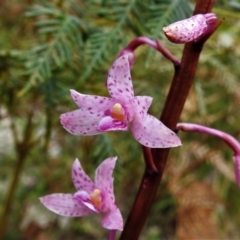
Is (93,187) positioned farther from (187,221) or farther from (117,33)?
(187,221)

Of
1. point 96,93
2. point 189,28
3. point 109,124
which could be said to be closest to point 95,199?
point 109,124

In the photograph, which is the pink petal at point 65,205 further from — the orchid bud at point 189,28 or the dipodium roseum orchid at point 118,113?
the orchid bud at point 189,28

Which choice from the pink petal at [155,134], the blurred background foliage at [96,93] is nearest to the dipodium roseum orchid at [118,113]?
the pink petal at [155,134]

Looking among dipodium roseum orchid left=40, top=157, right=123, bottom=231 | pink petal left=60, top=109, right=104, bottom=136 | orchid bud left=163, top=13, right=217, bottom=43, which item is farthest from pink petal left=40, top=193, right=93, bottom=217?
orchid bud left=163, top=13, right=217, bottom=43

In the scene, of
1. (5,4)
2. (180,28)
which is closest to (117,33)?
(180,28)

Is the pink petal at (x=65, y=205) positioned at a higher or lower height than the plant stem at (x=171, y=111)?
lower

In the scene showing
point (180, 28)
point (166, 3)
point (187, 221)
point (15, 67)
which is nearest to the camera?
point (180, 28)

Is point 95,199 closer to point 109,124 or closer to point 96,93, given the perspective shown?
point 109,124
